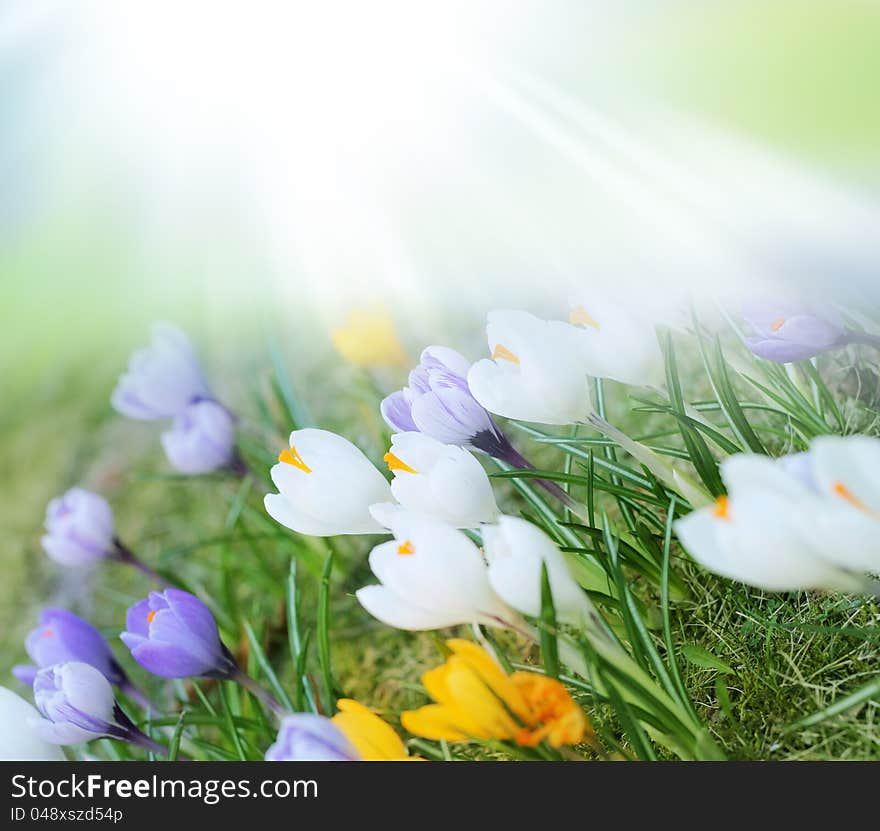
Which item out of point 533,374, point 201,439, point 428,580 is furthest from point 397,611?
point 201,439

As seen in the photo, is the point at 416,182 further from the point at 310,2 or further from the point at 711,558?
the point at 711,558

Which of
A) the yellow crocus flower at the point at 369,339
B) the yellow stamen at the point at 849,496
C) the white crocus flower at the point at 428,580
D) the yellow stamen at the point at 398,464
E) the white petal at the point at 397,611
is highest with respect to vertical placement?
the yellow stamen at the point at 849,496

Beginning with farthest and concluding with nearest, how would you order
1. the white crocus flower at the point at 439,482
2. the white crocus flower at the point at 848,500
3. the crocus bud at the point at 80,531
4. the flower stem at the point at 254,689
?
the crocus bud at the point at 80,531, the flower stem at the point at 254,689, the white crocus flower at the point at 439,482, the white crocus flower at the point at 848,500

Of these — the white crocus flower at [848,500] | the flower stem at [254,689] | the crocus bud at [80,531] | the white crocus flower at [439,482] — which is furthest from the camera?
the crocus bud at [80,531]

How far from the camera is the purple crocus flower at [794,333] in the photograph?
1.62 feet

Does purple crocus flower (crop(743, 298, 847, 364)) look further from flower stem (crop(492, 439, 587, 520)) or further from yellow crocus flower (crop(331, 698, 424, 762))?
yellow crocus flower (crop(331, 698, 424, 762))

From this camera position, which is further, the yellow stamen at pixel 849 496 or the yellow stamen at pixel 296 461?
the yellow stamen at pixel 296 461

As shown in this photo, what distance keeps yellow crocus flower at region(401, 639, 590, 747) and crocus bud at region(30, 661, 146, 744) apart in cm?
22

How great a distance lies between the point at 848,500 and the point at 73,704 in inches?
16.2

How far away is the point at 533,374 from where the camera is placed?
434 millimetres

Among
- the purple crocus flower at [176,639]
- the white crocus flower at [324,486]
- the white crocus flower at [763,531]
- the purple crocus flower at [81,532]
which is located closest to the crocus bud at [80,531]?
the purple crocus flower at [81,532]

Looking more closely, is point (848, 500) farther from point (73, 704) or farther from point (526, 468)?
point (73, 704)

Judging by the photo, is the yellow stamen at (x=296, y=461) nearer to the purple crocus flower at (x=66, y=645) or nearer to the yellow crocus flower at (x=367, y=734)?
the yellow crocus flower at (x=367, y=734)

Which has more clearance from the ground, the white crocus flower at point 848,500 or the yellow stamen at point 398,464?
the white crocus flower at point 848,500
